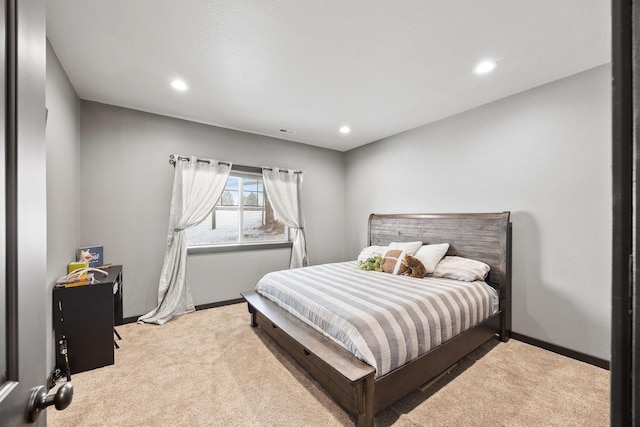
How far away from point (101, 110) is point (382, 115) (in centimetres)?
342

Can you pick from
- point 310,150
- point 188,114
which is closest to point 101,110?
point 188,114

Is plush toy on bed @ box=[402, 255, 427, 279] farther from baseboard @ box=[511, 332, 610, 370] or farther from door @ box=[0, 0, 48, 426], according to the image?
door @ box=[0, 0, 48, 426]

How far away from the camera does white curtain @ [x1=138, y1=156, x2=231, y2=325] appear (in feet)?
11.1

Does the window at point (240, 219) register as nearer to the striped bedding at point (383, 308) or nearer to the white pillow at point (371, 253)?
the striped bedding at point (383, 308)

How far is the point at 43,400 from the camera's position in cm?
61

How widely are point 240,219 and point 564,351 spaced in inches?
163

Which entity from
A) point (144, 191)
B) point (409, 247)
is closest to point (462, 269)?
point (409, 247)

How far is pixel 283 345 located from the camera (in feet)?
8.11

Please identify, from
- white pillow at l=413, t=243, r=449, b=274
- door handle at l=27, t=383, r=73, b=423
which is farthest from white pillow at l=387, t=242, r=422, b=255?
door handle at l=27, t=383, r=73, b=423

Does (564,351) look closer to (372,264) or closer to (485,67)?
(372,264)

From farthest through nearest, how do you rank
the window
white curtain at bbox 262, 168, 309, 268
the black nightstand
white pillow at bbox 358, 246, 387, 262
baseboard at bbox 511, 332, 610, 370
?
white curtain at bbox 262, 168, 309, 268, the window, white pillow at bbox 358, 246, 387, 262, baseboard at bbox 511, 332, 610, 370, the black nightstand

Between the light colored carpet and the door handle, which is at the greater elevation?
the door handle

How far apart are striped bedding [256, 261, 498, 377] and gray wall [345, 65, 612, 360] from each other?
20.6 inches

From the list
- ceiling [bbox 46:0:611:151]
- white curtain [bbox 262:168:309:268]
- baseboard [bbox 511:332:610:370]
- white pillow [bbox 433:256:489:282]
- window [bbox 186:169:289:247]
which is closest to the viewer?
ceiling [bbox 46:0:611:151]
